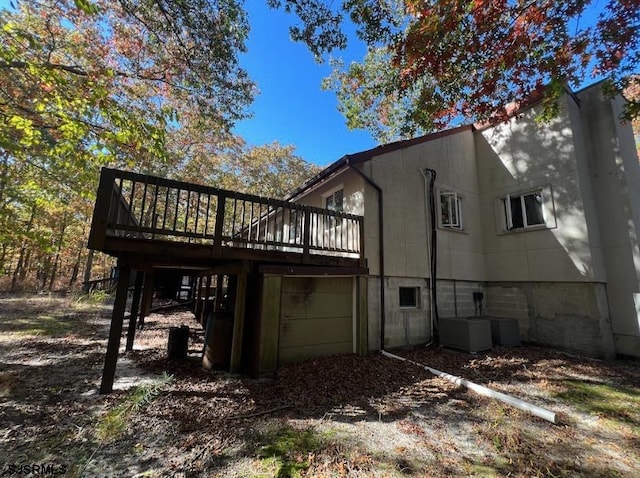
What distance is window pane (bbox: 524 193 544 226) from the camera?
842cm

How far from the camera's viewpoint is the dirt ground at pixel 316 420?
2.86 meters

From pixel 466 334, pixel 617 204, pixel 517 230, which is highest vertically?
pixel 617 204

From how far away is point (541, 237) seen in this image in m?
8.15

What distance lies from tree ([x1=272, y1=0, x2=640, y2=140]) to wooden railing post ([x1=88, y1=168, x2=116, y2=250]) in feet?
17.0

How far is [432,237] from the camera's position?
833 cm

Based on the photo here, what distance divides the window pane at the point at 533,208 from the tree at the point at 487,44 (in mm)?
2844

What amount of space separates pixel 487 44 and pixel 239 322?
24.8ft

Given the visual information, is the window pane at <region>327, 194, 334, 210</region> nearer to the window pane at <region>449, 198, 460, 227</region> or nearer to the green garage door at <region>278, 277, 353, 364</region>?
the green garage door at <region>278, 277, 353, 364</region>

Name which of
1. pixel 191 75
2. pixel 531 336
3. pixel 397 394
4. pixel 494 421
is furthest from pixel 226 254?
pixel 531 336

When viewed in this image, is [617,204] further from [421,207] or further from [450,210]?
[421,207]

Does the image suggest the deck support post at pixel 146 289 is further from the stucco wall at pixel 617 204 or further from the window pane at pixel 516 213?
the stucco wall at pixel 617 204

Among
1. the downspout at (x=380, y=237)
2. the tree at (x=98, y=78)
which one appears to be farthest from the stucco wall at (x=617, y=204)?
the tree at (x=98, y=78)

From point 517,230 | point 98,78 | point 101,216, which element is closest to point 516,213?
point 517,230

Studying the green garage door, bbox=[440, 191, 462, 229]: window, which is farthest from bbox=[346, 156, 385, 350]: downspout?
bbox=[440, 191, 462, 229]: window
